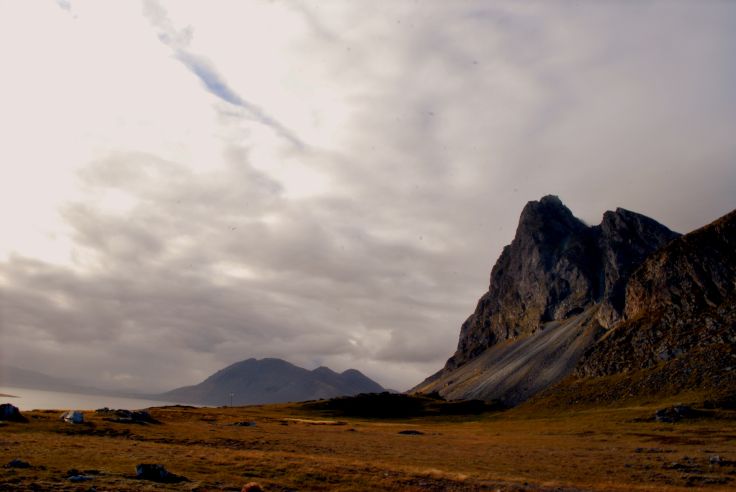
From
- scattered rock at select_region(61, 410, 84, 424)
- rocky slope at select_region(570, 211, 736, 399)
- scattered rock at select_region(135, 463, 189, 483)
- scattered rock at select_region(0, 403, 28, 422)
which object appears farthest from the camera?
rocky slope at select_region(570, 211, 736, 399)

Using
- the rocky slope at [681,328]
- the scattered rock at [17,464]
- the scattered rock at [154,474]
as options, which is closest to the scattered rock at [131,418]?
the scattered rock at [17,464]

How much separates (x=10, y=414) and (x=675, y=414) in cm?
11907

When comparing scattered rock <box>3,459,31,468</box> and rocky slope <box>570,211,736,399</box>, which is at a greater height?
rocky slope <box>570,211,736,399</box>

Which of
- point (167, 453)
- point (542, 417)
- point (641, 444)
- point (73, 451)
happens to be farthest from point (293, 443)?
point (542, 417)

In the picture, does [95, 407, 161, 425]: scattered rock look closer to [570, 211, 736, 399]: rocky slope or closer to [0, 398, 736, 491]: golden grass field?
[0, 398, 736, 491]: golden grass field

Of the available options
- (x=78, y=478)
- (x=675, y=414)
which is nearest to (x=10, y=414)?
(x=78, y=478)

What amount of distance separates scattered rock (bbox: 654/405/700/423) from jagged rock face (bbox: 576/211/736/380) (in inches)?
959

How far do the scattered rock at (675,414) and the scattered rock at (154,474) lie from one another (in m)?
103

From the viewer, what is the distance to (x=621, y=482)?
4078cm

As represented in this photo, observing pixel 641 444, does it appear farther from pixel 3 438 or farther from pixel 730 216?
pixel 730 216

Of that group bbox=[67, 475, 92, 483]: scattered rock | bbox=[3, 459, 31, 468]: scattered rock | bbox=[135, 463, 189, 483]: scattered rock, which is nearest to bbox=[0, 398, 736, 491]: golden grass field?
bbox=[67, 475, 92, 483]: scattered rock

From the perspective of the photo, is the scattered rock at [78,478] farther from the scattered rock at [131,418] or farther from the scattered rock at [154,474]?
the scattered rock at [131,418]

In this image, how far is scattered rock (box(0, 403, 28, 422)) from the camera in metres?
67.2

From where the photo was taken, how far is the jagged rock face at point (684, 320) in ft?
455
